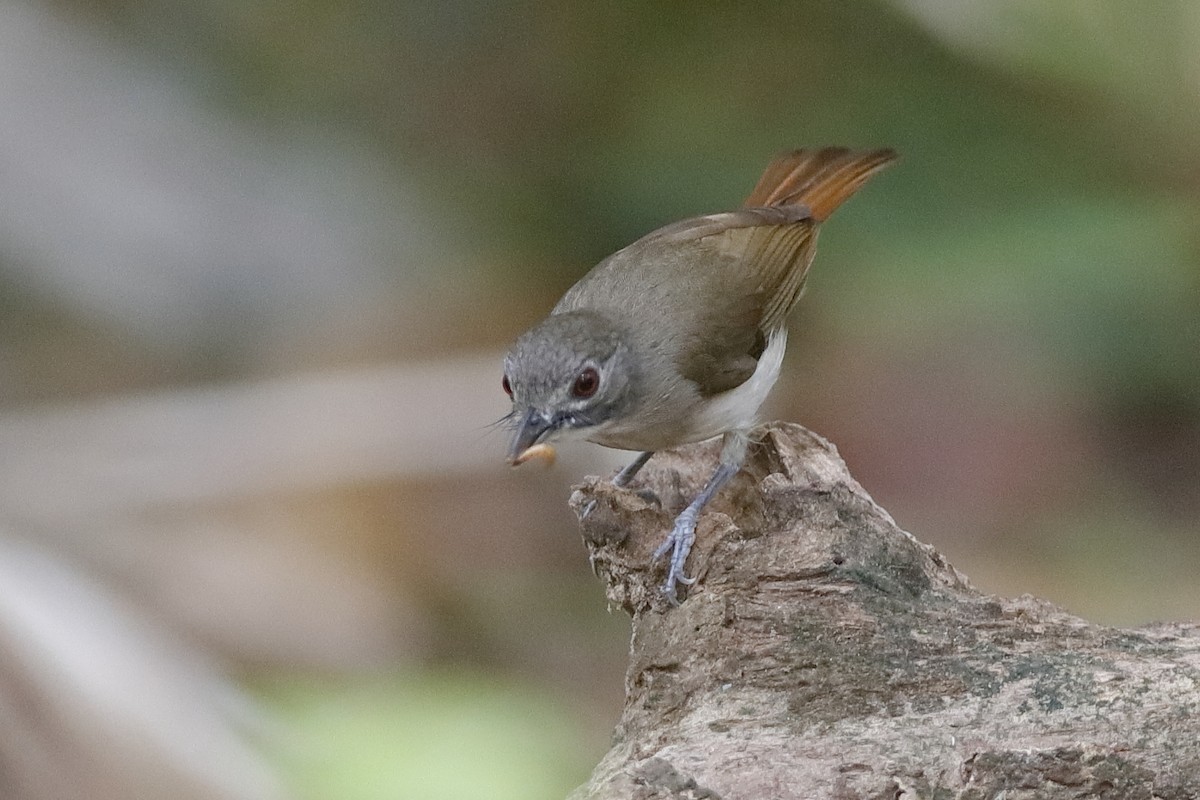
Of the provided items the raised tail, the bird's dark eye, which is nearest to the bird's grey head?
the bird's dark eye

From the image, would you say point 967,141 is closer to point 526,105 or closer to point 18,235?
point 526,105

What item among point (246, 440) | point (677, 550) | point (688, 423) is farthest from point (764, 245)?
point (246, 440)

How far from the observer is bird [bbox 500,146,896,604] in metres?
3.78

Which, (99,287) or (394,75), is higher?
(394,75)

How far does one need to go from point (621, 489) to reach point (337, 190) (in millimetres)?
4638

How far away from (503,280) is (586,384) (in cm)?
424

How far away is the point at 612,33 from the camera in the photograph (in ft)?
24.9

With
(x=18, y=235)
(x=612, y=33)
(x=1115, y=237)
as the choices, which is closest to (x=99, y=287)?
(x=18, y=235)

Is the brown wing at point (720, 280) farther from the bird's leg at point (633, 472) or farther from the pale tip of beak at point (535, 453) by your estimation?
the pale tip of beak at point (535, 453)

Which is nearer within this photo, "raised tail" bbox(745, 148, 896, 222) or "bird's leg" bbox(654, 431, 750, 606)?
"bird's leg" bbox(654, 431, 750, 606)

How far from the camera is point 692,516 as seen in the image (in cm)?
373

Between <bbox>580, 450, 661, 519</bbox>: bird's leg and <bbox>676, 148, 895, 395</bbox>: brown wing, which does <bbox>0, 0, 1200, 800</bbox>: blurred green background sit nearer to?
<bbox>580, 450, 661, 519</bbox>: bird's leg

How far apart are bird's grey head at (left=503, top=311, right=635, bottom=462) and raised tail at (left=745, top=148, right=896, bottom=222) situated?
4.28ft

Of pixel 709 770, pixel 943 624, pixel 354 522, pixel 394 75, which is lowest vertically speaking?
pixel 709 770
